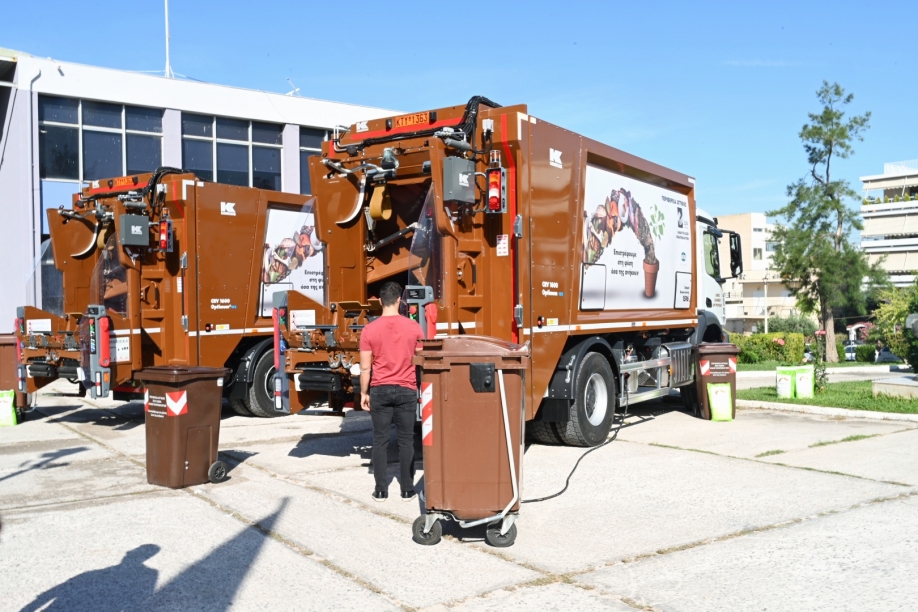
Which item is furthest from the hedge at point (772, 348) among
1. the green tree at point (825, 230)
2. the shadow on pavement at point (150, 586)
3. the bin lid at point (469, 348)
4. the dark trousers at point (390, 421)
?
the shadow on pavement at point (150, 586)

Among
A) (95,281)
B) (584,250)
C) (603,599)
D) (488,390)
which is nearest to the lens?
(603,599)

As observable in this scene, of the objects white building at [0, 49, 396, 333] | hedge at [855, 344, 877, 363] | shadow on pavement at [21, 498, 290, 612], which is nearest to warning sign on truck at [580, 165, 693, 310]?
shadow on pavement at [21, 498, 290, 612]

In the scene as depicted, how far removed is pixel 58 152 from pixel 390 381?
17.4m

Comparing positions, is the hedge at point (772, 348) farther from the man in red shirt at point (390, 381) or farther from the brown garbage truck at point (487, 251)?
the man in red shirt at point (390, 381)

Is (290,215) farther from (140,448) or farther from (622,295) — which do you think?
(622,295)

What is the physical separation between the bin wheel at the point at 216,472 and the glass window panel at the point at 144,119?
16638mm

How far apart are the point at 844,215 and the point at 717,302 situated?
22270 millimetres

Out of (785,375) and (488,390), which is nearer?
(488,390)

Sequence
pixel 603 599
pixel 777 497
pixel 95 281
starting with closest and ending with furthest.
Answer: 1. pixel 603 599
2. pixel 777 497
3. pixel 95 281

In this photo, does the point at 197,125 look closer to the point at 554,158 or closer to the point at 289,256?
the point at 289,256

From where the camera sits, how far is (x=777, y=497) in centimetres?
670

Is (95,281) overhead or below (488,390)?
overhead

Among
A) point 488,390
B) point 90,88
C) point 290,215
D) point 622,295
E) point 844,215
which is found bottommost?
point 488,390

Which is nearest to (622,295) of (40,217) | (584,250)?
(584,250)
